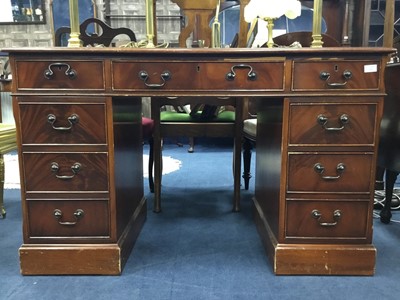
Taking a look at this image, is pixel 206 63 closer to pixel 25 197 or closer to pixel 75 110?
pixel 75 110

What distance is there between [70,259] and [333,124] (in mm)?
987

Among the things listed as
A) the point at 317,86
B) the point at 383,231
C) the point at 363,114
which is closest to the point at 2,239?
the point at 317,86

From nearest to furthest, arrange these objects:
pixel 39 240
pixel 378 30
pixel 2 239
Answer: pixel 39 240
pixel 2 239
pixel 378 30

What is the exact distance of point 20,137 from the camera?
1.15 metres

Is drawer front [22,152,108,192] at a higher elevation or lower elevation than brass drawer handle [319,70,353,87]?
lower

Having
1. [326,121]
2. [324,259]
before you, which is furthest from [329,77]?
[324,259]

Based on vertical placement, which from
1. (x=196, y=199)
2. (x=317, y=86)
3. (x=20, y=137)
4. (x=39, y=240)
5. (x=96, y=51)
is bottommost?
(x=196, y=199)

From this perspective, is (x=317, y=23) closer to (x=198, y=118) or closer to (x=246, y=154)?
(x=198, y=118)

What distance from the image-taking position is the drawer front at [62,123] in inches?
44.8

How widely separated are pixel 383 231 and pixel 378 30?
3.23 meters

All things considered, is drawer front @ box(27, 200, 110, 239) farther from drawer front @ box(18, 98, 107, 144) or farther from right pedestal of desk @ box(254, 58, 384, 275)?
right pedestal of desk @ box(254, 58, 384, 275)

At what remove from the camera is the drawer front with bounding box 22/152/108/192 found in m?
1.17

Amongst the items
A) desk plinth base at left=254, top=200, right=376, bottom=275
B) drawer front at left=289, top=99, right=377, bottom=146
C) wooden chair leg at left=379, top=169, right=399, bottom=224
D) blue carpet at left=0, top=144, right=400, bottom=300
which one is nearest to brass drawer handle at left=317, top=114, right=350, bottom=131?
drawer front at left=289, top=99, right=377, bottom=146

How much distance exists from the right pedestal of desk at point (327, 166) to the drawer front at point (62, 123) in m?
0.61
